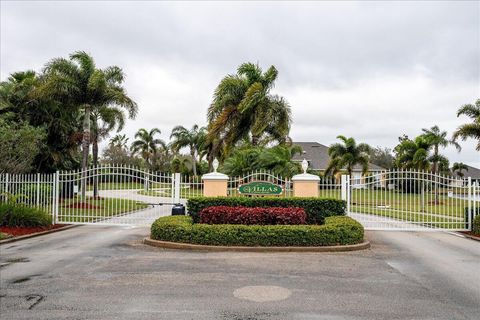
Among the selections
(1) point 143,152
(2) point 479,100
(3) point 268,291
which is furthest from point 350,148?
(1) point 143,152

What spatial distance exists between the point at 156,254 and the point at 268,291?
4.14 metres

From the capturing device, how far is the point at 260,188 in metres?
14.9

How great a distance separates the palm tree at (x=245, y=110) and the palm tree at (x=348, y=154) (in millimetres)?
10651

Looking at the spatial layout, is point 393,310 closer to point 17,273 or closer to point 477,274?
point 477,274

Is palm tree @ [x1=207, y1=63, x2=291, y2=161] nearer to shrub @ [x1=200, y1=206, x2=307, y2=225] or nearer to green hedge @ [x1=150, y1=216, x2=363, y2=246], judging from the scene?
shrub @ [x1=200, y1=206, x2=307, y2=225]

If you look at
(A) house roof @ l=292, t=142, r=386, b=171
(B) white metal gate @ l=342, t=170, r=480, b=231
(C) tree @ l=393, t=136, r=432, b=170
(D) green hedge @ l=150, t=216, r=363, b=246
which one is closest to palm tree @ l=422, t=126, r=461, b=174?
(C) tree @ l=393, t=136, r=432, b=170

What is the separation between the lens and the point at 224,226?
1141 centimetres

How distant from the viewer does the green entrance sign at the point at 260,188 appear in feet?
48.5

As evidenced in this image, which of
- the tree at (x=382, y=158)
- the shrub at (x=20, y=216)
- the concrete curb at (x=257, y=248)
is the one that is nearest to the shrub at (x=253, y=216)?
the concrete curb at (x=257, y=248)

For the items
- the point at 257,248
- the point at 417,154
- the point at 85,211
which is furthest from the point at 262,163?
the point at 417,154

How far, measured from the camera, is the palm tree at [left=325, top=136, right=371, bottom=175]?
112 feet

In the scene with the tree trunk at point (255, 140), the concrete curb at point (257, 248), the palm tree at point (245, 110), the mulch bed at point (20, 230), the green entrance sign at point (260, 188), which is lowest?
the concrete curb at point (257, 248)

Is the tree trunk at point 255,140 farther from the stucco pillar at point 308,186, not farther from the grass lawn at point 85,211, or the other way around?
the stucco pillar at point 308,186

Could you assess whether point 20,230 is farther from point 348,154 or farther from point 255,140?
point 348,154
